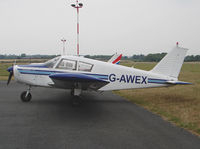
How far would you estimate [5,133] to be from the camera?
4.03m

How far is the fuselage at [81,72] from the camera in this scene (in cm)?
700

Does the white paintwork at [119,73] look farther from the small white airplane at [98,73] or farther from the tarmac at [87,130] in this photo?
the tarmac at [87,130]

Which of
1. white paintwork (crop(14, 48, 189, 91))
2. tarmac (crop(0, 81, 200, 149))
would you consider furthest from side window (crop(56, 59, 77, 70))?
tarmac (crop(0, 81, 200, 149))

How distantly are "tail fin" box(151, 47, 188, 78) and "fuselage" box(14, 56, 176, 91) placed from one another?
92 cm

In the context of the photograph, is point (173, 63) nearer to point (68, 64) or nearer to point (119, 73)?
point (119, 73)

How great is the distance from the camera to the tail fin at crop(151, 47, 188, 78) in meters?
7.70

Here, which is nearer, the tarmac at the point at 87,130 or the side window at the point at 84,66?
the tarmac at the point at 87,130

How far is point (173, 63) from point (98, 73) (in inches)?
145

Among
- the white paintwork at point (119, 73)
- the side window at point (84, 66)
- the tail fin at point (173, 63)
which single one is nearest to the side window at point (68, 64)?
the white paintwork at point (119, 73)

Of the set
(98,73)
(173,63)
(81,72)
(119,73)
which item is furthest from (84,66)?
(173,63)

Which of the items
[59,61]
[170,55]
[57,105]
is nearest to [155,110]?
[170,55]

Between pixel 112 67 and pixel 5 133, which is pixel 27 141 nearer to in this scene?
pixel 5 133

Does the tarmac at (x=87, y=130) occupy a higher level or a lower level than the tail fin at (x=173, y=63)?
lower

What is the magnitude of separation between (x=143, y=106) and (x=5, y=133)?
17.5ft
